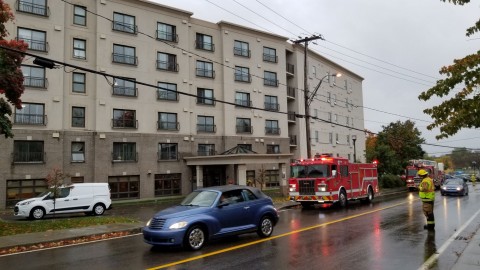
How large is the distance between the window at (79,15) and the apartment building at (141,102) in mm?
83

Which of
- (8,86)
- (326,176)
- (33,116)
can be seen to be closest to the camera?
(8,86)

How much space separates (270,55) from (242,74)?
16.7 ft

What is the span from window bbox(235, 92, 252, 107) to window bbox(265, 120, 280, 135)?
344 cm

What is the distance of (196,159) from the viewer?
35.8m

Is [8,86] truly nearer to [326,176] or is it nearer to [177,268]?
[177,268]

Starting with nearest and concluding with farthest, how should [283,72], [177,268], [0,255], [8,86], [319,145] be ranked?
1. [177,268]
2. [0,255]
3. [8,86]
4. [283,72]
5. [319,145]

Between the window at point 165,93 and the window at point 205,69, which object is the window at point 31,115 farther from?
the window at point 205,69

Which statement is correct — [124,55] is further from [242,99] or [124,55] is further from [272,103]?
[272,103]

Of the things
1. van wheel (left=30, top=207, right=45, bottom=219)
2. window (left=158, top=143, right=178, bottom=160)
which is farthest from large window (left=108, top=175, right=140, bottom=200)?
van wheel (left=30, top=207, right=45, bottom=219)

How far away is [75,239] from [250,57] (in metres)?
32.7

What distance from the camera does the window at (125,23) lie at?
33.7m

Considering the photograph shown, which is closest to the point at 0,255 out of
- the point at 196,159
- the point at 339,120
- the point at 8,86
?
the point at 8,86

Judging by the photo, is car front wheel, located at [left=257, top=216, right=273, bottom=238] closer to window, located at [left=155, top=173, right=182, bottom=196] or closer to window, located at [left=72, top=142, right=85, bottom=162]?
window, located at [left=72, top=142, right=85, bottom=162]

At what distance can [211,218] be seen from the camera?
417 inches
